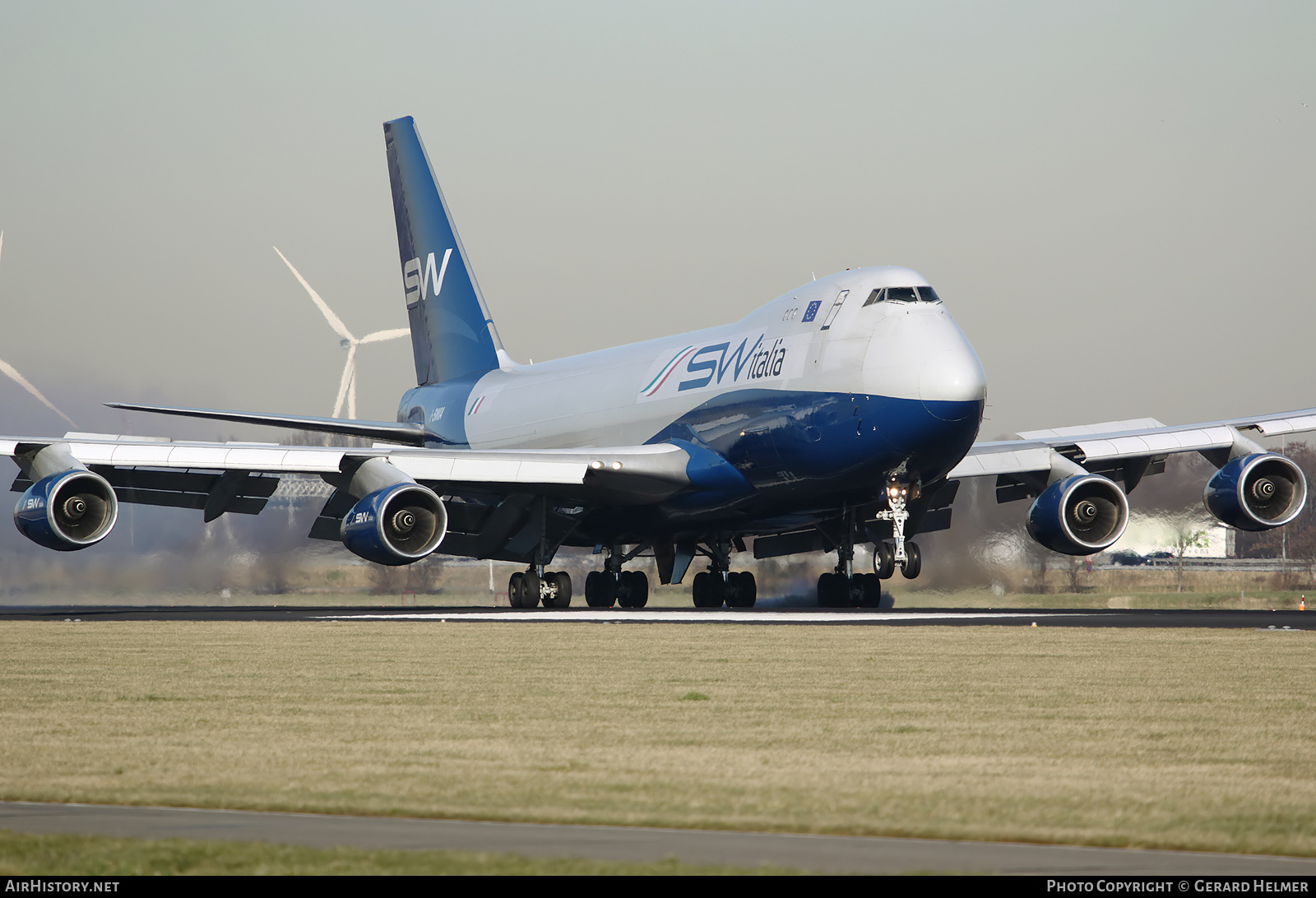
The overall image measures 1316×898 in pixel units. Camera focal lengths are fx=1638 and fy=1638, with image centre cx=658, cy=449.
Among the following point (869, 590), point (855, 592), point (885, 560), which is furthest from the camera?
point (855, 592)

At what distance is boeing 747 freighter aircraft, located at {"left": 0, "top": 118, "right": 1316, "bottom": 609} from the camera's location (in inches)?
1262

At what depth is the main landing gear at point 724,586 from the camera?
39.8 m

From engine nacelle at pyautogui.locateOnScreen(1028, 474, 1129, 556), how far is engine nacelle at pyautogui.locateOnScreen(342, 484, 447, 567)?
12.9 m

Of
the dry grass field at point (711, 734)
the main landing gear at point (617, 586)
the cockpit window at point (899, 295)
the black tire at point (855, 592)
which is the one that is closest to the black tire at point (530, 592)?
the main landing gear at point (617, 586)

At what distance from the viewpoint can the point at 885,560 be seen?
31062 mm

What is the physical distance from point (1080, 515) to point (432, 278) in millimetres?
22201

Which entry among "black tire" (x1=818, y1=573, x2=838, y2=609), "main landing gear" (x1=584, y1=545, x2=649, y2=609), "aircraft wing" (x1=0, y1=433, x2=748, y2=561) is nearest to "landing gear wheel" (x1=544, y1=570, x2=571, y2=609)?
"aircraft wing" (x1=0, y1=433, x2=748, y2=561)

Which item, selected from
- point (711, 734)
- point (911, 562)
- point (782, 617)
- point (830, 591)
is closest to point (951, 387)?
point (911, 562)

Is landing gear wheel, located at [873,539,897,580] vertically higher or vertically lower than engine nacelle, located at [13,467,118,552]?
lower

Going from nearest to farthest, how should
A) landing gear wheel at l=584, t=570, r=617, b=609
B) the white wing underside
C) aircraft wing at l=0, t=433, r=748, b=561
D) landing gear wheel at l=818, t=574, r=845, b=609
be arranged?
aircraft wing at l=0, t=433, r=748, b=561 → the white wing underside → landing gear wheel at l=818, t=574, r=845, b=609 → landing gear wheel at l=584, t=570, r=617, b=609

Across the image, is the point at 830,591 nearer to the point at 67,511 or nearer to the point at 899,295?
the point at 899,295

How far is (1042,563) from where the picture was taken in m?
45.5

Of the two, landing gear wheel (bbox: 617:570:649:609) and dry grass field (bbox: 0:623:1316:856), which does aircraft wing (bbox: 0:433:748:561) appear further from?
dry grass field (bbox: 0:623:1316:856)

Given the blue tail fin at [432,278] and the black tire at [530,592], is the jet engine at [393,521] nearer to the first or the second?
the black tire at [530,592]
